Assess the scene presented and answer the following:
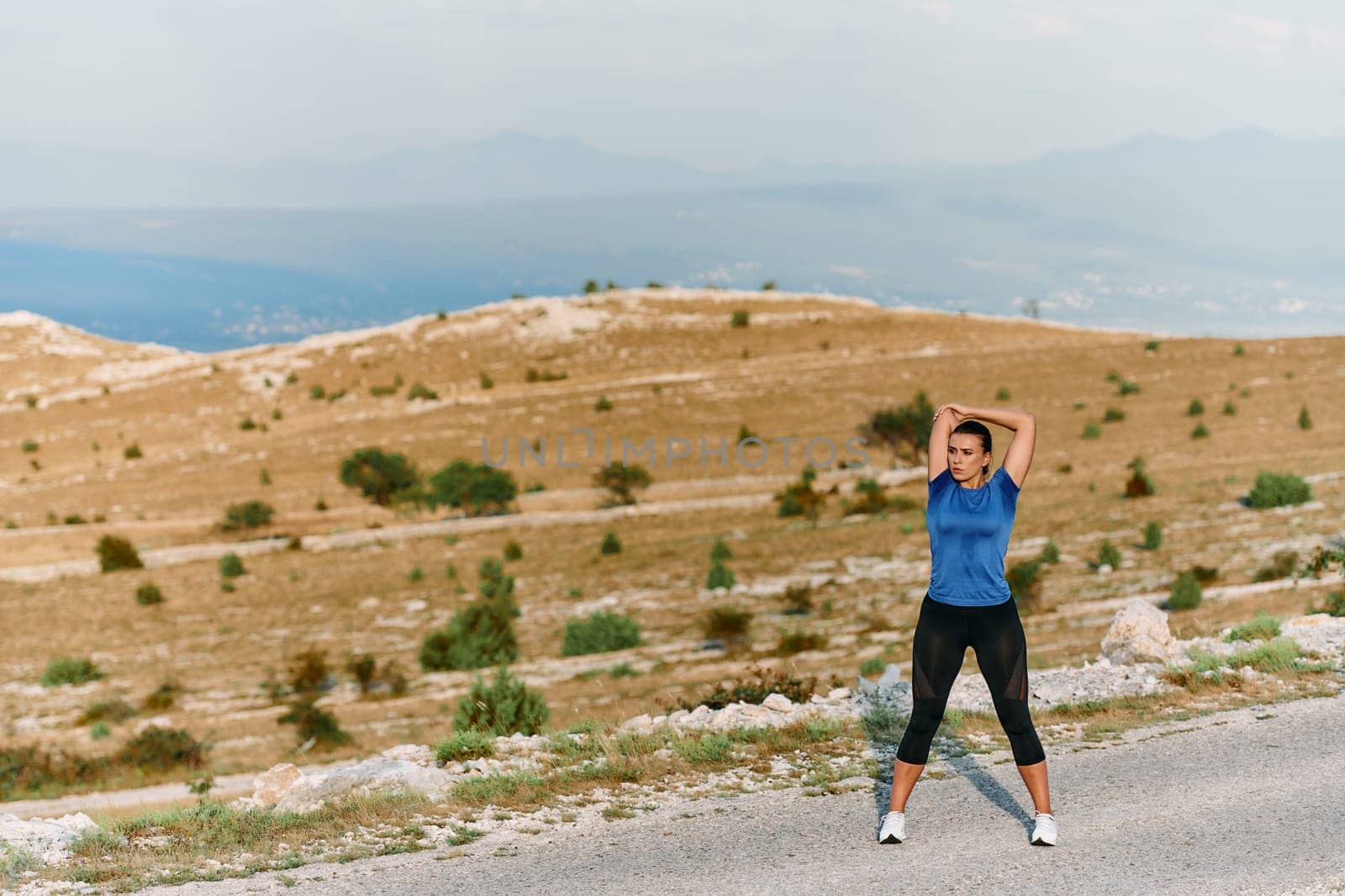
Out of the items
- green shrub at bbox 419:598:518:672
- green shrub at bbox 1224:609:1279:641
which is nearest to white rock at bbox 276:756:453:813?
green shrub at bbox 1224:609:1279:641

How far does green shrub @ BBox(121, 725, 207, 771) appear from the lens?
17.7m

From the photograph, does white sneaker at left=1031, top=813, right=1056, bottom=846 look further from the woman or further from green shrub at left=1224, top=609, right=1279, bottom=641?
green shrub at left=1224, top=609, right=1279, bottom=641

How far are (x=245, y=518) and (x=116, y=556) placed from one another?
6.32 meters

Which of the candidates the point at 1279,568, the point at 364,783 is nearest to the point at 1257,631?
the point at 364,783

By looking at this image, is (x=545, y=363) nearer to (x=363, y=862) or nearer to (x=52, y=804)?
(x=52, y=804)

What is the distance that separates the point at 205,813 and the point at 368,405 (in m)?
60.3

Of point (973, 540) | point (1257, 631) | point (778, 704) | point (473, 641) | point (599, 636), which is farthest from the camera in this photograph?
point (473, 641)

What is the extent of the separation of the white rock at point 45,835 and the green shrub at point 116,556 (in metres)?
32.5

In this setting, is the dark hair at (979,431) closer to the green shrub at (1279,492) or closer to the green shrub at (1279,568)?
the green shrub at (1279,568)

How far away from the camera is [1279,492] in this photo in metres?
28.4

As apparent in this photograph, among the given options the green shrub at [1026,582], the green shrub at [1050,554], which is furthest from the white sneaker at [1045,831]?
the green shrub at [1050,554]

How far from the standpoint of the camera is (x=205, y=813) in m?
7.75

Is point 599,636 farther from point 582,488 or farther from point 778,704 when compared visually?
point 582,488

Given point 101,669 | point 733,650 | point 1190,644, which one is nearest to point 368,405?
point 101,669
